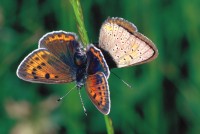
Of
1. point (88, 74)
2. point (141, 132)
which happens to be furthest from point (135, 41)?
point (141, 132)

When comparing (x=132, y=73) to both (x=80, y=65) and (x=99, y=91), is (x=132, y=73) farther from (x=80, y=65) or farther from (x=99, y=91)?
(x=99, y=91)

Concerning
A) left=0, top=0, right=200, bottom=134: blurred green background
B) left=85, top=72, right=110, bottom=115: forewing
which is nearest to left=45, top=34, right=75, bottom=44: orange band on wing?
left=85, top=72, right=110, bottom=115: forewing

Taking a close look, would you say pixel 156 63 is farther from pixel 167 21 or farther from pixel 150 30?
pixel 167 21

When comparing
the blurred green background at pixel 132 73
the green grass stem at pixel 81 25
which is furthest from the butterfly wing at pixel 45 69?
the blurred green background at pixel 132 73

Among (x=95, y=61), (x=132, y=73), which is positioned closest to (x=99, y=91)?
(x=95, y=61)

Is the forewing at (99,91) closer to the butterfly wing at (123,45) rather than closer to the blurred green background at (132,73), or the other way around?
the butterfly wing at (123,45)

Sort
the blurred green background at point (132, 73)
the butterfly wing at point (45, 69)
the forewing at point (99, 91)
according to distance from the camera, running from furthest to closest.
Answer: the blurred green background at point (132, 73)
the butterfly wing at point (45, 69)
the forewing at point (99, 91)

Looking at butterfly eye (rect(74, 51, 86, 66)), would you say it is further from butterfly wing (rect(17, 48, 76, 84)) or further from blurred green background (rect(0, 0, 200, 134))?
blurred green background (rect(0, 0, 200, 134))

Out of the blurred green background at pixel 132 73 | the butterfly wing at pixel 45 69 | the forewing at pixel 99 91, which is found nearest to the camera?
the forewing at pixel 99 91
